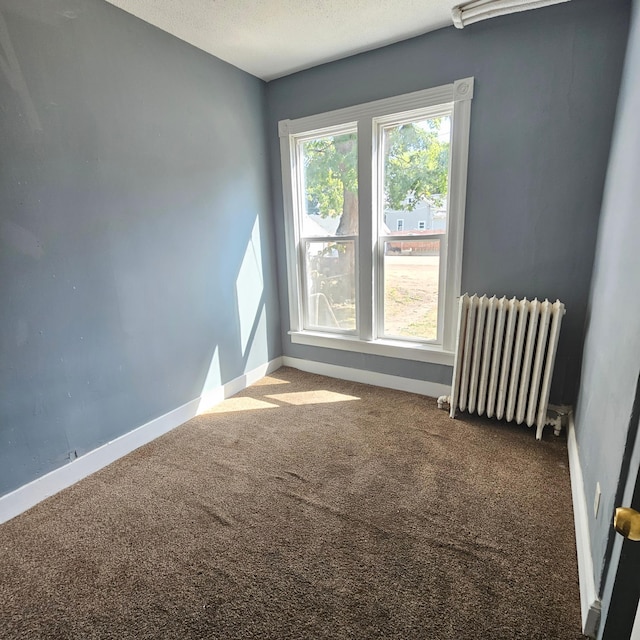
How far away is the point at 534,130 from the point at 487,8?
729mm

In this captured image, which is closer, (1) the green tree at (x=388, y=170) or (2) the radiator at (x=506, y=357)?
(2) the radiator at (x=506, y=357)

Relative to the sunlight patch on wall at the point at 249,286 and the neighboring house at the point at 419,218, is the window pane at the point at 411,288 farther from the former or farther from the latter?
the sunlight patch on wall at the point at 249,286

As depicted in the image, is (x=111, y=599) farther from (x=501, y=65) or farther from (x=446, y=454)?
(x=501, y=65)

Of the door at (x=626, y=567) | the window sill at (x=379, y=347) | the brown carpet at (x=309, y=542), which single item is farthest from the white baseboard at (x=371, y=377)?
the door at (x=626, y=567)

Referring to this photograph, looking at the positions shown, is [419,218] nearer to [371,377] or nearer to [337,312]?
[337,312]

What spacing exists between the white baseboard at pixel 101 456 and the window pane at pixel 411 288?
1503 millimetres

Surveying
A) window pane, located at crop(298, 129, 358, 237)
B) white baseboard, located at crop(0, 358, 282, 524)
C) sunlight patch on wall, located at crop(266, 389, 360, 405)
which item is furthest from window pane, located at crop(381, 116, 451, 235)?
white baseboard, located at crop(0, 358, 282, 524)

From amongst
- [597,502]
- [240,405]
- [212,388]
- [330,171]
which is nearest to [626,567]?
[597,502]

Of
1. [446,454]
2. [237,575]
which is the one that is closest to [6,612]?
[237,575]

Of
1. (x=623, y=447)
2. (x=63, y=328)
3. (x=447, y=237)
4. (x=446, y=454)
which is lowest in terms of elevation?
(x=446, y=454)

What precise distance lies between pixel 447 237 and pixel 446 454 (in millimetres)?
1503

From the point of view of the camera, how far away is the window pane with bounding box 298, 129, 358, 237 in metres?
2.95

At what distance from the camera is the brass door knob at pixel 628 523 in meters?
0.62

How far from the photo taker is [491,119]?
232 cm
